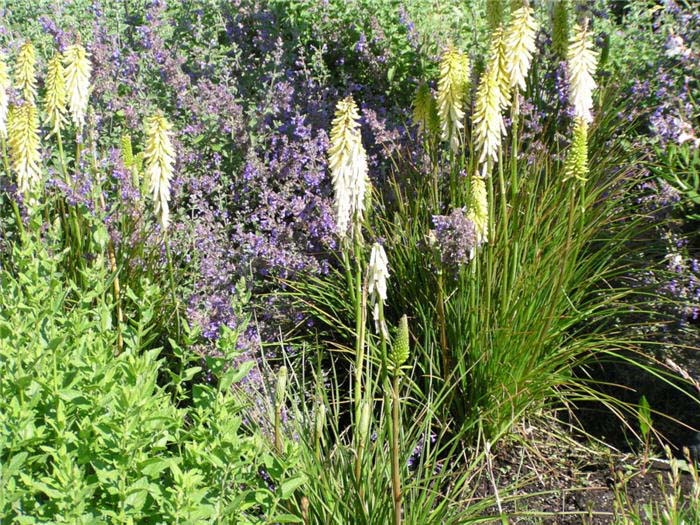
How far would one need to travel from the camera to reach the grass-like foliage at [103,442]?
87.1 inches

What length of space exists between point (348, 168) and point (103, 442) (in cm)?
106

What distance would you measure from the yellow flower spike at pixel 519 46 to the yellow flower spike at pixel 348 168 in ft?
2.67

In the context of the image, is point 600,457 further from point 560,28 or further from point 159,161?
point 159,161

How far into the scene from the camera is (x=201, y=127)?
4.73 meters

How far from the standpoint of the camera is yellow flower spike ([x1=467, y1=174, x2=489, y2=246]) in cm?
321

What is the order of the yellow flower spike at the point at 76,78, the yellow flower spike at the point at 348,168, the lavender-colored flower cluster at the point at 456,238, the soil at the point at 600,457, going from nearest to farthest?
the yellow flower spike at the point at 348,168, the lavender-colored flower cluster at the point at 456,238, the soil at the point at 600,457, the yellow flower spike at the point at 76,78

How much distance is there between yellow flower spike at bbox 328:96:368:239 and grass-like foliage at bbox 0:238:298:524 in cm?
57

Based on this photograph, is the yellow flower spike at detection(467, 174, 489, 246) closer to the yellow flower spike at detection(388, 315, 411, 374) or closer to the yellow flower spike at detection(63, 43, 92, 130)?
the yellow flower spike at detection(388, 315, 411, 374)

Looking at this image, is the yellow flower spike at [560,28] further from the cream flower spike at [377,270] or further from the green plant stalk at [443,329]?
the cream flower spike at [377,270]

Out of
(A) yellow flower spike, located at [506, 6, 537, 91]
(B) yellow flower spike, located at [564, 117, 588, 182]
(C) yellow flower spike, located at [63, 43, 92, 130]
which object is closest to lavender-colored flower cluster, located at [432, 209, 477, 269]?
(B) yellow flower spike, located at [564, 117, 588, 182]

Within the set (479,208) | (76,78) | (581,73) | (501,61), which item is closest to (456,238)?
(479,208)

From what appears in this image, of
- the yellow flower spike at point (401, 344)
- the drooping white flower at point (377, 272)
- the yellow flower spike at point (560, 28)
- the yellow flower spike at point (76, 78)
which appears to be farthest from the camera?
the yellow flower spike at point (560, 28)

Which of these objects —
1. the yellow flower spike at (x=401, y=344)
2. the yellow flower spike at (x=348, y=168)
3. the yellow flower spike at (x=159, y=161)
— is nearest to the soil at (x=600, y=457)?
the yellow flower spike at (x=401, y=344)

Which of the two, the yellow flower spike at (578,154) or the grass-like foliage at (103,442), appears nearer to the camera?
the grass-like foliage at (103,442)
